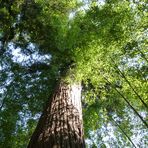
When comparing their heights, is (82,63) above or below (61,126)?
above

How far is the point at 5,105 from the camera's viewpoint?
9148 mm

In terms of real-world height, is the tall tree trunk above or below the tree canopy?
below

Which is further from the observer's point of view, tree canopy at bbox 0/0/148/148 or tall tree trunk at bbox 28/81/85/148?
tree canopy at bbox 0/0/148/148

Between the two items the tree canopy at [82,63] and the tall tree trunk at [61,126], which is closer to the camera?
the tall tree trunk at [61,126]

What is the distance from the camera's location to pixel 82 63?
218 inches

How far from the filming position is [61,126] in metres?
4.04

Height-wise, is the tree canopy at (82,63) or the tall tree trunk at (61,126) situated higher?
the tree canopy at (82,63)

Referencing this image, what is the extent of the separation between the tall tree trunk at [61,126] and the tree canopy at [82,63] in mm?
825

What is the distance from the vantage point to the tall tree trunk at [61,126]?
141 inches

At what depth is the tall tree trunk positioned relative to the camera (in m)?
3.59

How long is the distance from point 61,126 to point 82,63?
181cm

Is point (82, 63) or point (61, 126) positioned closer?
point (61, 126)

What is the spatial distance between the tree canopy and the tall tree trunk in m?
0.83

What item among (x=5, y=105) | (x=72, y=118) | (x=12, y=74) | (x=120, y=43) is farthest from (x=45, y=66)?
(x=72, y=118)
